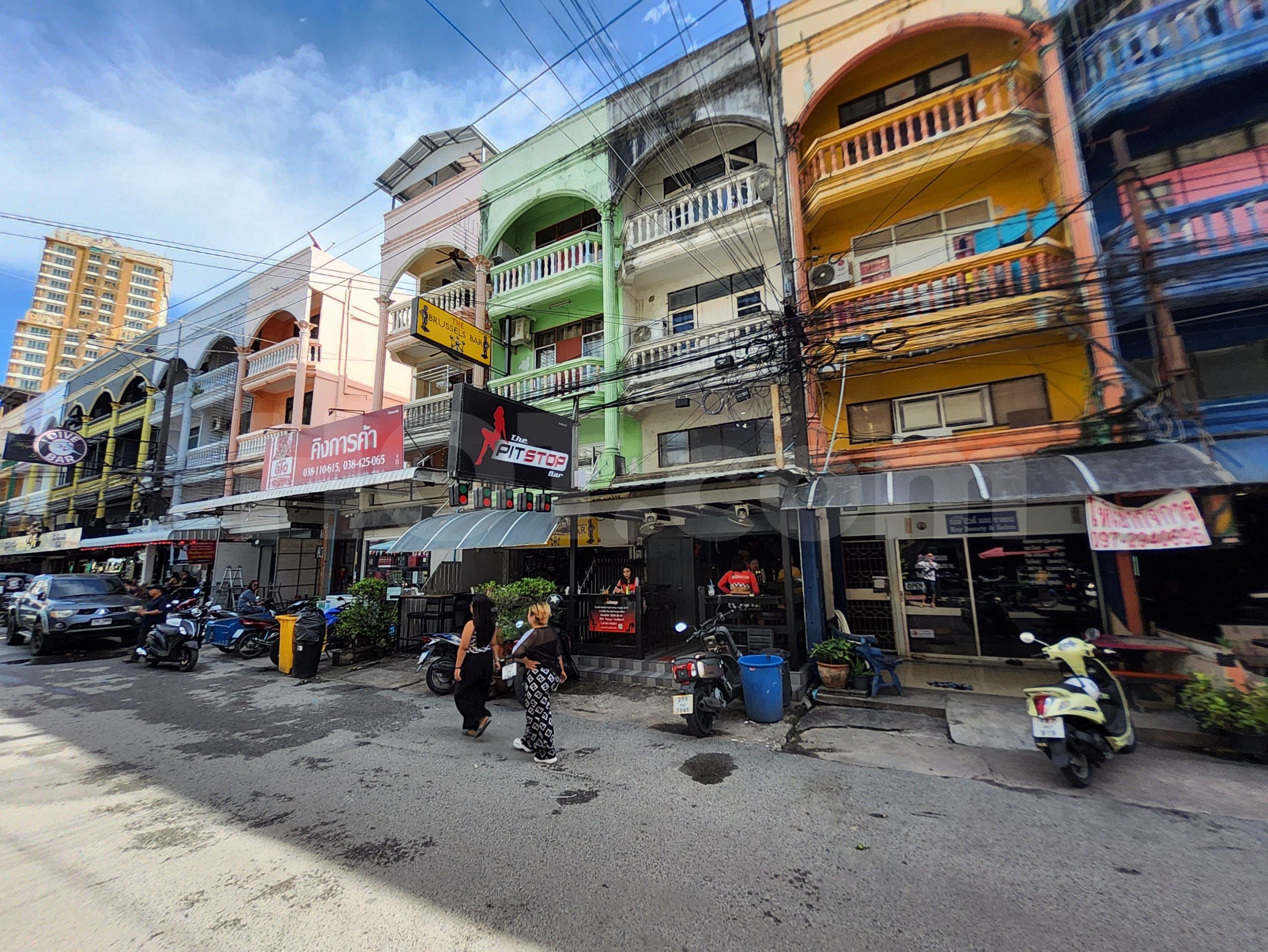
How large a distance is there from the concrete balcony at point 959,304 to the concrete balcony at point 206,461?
20.4 meters

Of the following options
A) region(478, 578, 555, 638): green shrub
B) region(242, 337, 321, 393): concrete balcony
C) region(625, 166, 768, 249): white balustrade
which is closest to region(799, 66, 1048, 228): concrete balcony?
region(625, 166, 768, 249): white balustrade

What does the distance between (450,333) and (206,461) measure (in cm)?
1493

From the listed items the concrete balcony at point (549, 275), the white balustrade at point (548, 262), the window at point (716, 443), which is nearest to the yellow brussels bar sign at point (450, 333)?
the concrete balcony at point (549, 275)

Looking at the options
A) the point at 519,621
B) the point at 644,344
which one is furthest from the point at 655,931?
the point at 644,344

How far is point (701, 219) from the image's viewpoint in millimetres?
11102

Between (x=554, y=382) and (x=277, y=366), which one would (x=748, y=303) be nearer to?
(x=554, y=382)

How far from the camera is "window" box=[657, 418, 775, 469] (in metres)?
10.6

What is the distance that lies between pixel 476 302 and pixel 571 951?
14.1m

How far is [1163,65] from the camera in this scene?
7488mm

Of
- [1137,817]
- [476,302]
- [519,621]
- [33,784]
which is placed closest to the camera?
[1137,817]

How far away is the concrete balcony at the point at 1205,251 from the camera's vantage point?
689 centimetres

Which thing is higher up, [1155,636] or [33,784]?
[1155,636]

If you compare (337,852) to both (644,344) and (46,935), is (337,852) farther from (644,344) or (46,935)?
(644,344)

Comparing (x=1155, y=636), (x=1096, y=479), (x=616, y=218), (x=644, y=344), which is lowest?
(x=1155, y=636)
